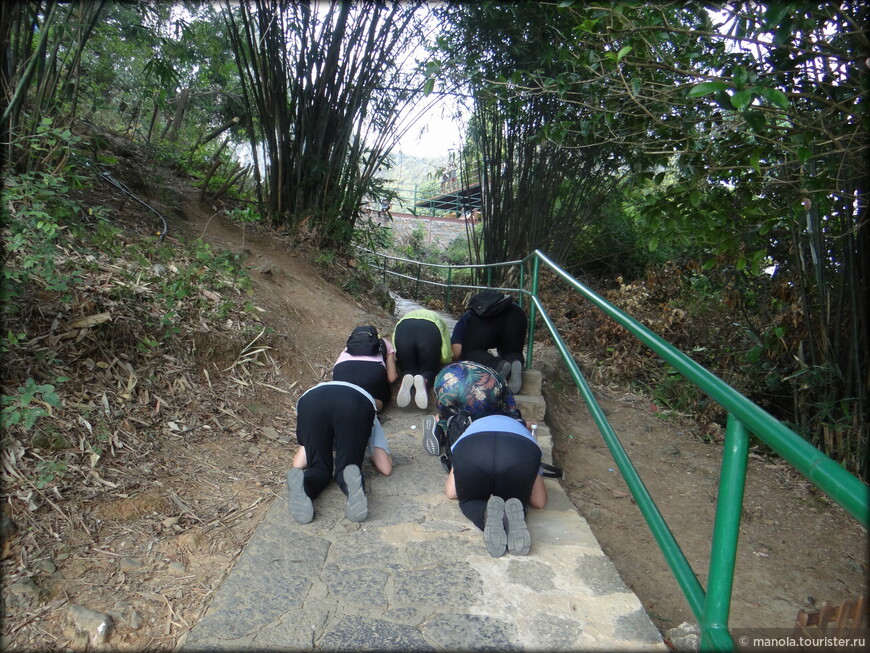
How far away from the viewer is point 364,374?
321cm

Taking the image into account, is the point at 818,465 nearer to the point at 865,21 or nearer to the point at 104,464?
the point at 865,21

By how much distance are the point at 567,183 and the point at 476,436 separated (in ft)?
20.9

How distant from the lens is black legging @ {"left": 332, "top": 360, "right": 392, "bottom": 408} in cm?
320

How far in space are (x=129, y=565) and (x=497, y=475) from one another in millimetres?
1282

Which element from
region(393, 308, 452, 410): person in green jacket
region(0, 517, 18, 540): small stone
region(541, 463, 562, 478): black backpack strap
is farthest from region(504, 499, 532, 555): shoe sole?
region(0, 517, 18, 540): small stone

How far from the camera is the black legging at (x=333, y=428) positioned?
2.43 metres

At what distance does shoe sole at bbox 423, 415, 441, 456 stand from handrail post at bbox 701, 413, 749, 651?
1.91 meters

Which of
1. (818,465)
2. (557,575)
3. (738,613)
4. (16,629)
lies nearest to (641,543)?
(738,613)

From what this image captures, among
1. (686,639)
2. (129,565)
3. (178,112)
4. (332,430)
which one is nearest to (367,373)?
(332,430)

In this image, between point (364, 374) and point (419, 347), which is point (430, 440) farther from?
point (419, 347)

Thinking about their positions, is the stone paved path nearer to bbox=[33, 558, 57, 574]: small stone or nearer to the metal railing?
the metal railing

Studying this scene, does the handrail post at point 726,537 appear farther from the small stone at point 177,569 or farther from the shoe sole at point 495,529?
the small stone at point 177,569

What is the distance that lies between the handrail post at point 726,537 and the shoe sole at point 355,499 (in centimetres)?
135

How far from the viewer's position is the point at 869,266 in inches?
136
